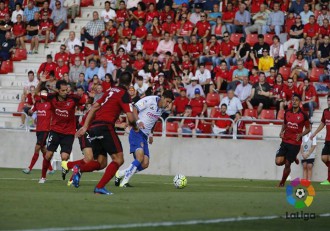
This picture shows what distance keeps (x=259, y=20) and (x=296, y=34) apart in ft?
5.54

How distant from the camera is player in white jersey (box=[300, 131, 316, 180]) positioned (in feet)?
86.3

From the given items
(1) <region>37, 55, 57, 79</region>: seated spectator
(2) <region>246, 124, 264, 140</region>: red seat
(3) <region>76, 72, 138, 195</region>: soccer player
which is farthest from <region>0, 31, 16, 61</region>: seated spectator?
(3) <region>76, 72, 138, 195</region>: soccer player

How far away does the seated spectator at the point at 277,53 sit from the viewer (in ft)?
101

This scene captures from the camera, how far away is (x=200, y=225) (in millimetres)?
11984

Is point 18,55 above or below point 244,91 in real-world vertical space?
above

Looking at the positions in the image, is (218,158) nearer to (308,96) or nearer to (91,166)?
(308,96)

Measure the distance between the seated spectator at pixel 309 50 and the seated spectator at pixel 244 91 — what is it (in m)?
2.06

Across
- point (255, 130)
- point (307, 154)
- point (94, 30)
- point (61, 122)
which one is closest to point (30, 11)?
point (94, 30)

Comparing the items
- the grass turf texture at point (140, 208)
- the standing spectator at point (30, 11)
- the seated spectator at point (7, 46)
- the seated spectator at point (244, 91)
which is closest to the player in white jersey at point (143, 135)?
the grass turf texture at point (140, 208)

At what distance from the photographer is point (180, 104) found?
29906mm

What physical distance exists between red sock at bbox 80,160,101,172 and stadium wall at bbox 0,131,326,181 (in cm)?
1105

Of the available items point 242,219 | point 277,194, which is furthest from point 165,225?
point 277,194

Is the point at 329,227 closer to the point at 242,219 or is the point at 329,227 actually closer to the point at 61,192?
the point at 242,219

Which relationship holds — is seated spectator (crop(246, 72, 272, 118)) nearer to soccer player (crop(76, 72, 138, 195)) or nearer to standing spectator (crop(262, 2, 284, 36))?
standing spectator (crop(262, 2, 284, 36))
